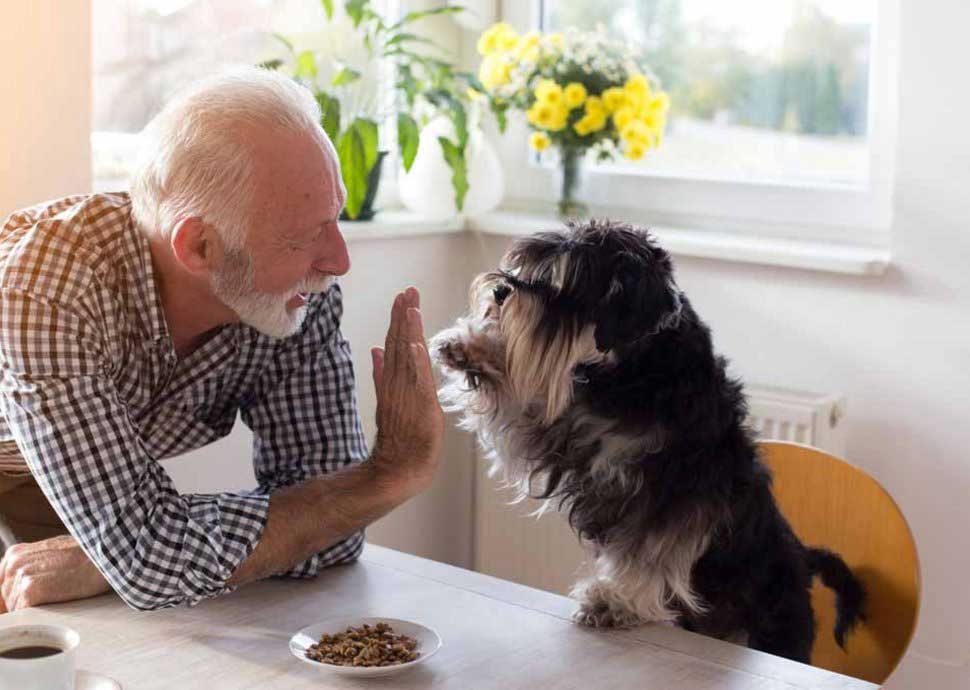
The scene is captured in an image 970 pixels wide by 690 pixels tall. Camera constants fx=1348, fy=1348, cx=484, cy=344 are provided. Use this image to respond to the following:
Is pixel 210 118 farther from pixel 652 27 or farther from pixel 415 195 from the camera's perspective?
pixel 652 27

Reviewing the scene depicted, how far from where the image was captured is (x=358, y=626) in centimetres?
162

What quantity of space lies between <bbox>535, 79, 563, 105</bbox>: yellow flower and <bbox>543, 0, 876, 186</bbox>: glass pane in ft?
1.06

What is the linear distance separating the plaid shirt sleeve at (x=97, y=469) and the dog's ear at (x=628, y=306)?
0.52m

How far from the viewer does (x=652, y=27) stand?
3.37 m

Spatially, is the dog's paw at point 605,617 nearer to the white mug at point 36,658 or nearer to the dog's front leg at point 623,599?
the dog's front leg at point 623,599

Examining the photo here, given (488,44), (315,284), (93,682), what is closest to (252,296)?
(315,284)

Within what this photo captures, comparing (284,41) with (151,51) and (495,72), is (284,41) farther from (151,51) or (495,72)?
(495,72)

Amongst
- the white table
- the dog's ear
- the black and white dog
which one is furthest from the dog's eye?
the white table

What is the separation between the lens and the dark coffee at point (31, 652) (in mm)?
1336

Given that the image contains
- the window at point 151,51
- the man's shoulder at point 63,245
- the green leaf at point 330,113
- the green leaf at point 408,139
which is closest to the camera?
the man's shoulder at point 63,245

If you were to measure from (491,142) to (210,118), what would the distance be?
190 cm

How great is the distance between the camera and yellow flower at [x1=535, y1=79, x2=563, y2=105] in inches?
126

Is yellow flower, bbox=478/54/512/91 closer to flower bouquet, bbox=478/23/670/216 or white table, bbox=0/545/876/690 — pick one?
flower bouquet, bbox=478/23/670/216

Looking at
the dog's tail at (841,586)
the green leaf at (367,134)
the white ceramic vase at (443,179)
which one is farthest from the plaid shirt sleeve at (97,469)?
the white ceramic vase at (443,179)
